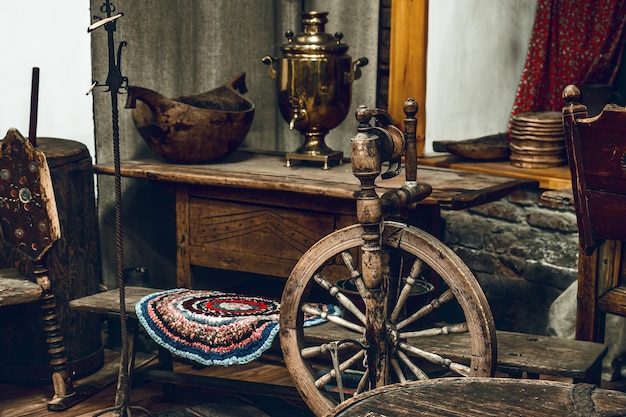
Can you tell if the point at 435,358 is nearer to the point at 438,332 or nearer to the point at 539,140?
the point at 438,332

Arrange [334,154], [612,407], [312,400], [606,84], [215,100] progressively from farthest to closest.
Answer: [606,84] → [215,100] → [334,154] → [312,400] → [612,407]

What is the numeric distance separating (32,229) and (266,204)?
0.98 meters

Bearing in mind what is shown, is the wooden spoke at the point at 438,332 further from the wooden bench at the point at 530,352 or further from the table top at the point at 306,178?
the table top at the point at 306,178

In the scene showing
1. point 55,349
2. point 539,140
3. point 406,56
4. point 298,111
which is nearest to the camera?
point 55,349

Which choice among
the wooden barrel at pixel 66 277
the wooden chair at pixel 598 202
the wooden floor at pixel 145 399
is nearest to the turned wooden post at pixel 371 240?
the wooden chair at pixel 598 202

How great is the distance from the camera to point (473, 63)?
523 cm

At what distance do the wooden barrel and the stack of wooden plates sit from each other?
214cm

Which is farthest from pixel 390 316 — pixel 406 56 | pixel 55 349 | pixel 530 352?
pixel 406 56

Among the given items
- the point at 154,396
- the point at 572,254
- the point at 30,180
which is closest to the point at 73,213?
the point at 30,180

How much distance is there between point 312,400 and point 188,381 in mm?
1063

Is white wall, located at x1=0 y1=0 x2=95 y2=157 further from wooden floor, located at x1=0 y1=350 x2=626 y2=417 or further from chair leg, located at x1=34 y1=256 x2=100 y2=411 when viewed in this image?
wooden floor, located at x1=0 y1=350 x2=626 y2=417

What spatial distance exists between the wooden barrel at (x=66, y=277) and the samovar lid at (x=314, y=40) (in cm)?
108

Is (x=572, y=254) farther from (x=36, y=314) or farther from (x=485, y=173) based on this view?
(x=36, y=314)

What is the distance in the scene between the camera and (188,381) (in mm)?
3924
